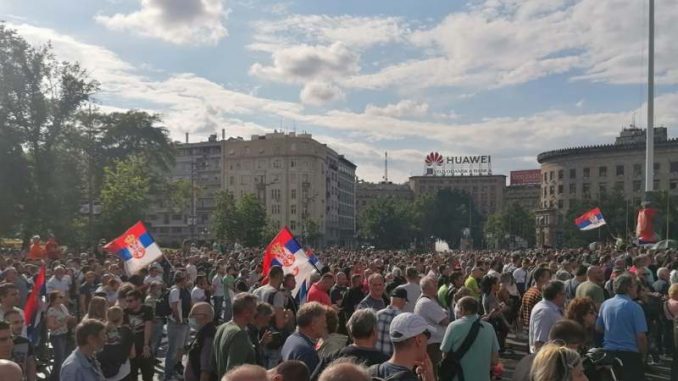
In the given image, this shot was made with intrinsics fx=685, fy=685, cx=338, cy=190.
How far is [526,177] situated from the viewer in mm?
182375

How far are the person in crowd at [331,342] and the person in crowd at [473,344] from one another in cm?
110

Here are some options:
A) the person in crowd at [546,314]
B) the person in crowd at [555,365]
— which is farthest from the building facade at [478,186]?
the person in crowd at [555,365]

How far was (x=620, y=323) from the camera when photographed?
25.0 ft

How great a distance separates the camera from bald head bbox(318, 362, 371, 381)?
9.21 feet

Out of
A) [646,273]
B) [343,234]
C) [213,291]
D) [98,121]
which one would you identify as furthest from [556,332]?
[343,234]

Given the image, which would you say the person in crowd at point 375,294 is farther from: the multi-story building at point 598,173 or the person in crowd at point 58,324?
the multi-story building at point 598,173

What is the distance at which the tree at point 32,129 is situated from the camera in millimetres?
42688

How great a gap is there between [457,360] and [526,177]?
183 meters

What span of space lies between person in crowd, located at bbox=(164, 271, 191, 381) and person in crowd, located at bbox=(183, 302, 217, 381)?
163 inches

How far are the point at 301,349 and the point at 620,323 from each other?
3.89 metres

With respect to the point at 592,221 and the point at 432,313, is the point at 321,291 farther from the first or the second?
the point at 592,221

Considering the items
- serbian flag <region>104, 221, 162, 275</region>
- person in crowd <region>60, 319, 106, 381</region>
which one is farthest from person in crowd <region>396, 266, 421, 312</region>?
serbian flag <region>104, 221, 162, 275</region>

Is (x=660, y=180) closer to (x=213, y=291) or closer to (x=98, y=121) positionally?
(x=98, y=121)

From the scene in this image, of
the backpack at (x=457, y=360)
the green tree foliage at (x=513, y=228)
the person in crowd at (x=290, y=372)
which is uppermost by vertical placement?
the person in crowd at (x=290, y=372)
